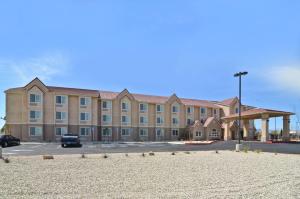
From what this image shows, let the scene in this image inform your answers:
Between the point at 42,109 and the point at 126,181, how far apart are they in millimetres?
44118

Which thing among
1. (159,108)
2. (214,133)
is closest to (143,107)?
(159,108)

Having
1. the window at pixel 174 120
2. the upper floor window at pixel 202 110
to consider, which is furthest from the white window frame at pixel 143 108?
the upper floor window at pixel 202 110

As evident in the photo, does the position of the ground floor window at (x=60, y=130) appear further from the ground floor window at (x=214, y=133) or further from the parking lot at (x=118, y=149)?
the ground floor window at (x=214, y=133)

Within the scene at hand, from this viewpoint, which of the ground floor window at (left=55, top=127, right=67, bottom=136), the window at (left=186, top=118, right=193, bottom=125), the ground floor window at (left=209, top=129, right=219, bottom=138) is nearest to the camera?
the ground floor window at (left=55, top=127, right=67, bottom=136)

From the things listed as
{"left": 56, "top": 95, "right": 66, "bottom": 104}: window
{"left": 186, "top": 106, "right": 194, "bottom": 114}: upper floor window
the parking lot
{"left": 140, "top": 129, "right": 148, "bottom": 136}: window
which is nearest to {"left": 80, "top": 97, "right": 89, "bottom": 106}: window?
{"left": 56, "top": 95, "right": 66, "bottom": 104}: window

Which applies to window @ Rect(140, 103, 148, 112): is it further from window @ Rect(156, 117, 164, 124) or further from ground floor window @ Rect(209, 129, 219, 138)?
ground floor window @ Rect(209, 129, 219, 138)

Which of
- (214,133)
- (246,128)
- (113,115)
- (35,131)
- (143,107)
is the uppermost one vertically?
(143,107)

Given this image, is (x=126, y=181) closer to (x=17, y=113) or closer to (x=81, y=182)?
(x=81, y=182)

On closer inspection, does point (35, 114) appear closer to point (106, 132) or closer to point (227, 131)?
point (106, 132)

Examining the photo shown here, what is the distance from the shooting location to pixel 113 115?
59250 mm

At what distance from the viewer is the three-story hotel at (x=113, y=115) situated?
5178cm

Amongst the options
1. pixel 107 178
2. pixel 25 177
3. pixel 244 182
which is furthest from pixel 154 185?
pixel 25 177

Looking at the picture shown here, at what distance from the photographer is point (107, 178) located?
12.0 m

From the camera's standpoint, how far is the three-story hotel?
5178 centimetres
